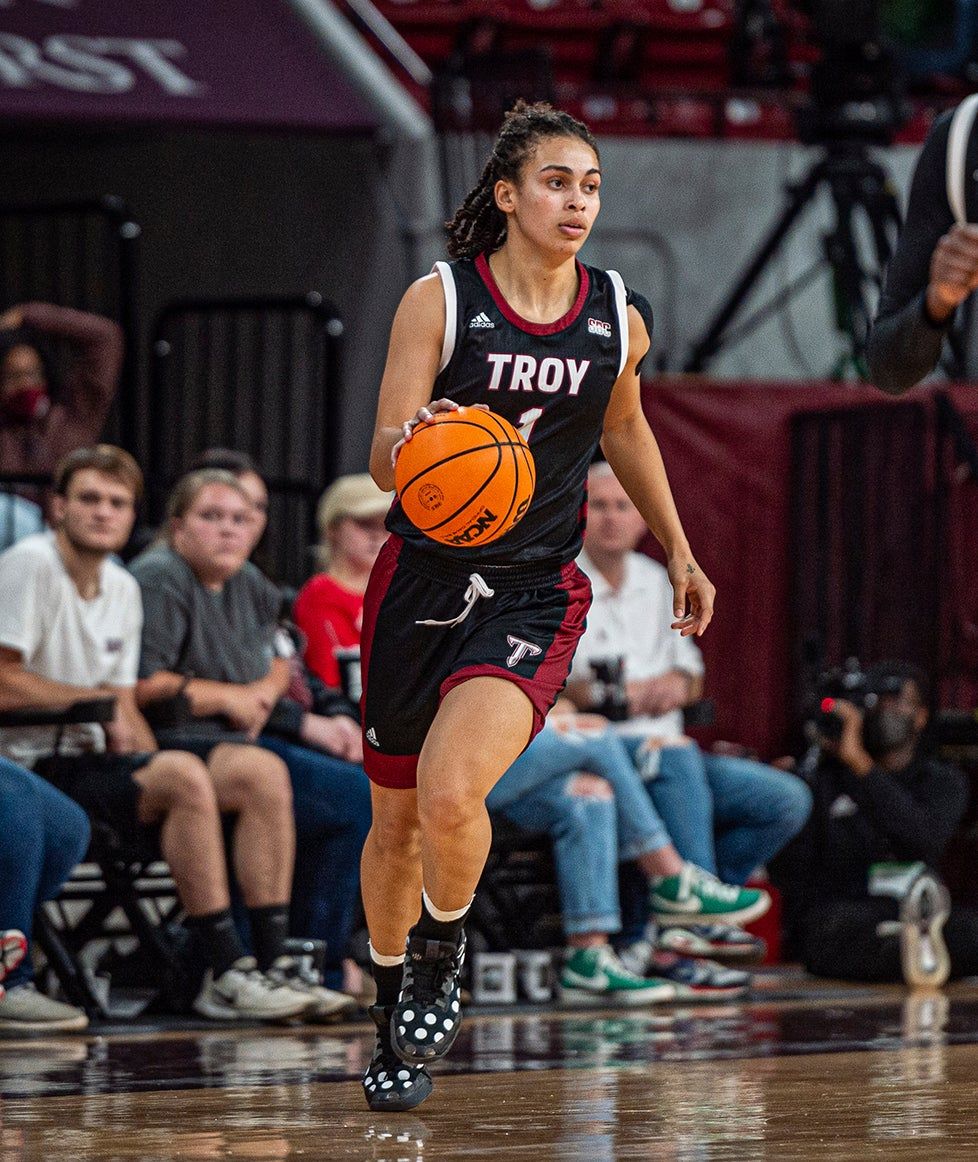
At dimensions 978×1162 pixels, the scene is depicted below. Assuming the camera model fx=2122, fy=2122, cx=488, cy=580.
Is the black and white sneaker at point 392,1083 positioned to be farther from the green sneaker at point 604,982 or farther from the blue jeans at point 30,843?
the green sneaker at point 604,982

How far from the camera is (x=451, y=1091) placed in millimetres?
4406

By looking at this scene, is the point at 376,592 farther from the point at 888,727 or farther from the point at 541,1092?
the point at 888,727

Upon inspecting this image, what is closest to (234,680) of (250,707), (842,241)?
(250,707)

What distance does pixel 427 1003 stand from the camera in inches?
161

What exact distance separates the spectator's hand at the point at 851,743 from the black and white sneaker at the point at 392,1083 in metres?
3.82

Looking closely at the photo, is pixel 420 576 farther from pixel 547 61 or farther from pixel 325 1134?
pixel 547 61

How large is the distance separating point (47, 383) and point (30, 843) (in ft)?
8.25

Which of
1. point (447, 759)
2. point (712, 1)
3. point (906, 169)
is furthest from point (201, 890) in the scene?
point (712, 1)

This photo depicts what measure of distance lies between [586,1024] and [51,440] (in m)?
3.00

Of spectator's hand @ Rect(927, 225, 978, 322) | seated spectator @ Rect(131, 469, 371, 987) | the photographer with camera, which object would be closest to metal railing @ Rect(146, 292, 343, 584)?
seated spectator @ Rect(131, 469, 371, 987)

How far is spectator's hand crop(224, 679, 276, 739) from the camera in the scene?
21.3 feet

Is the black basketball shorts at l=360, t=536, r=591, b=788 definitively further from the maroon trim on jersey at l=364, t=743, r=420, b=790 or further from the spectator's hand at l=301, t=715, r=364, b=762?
the spectator's hand at l=301, t=715, r=364, b=762

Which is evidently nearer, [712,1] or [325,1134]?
[325,1134]

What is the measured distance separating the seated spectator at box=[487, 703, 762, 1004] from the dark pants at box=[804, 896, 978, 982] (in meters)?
0.68
